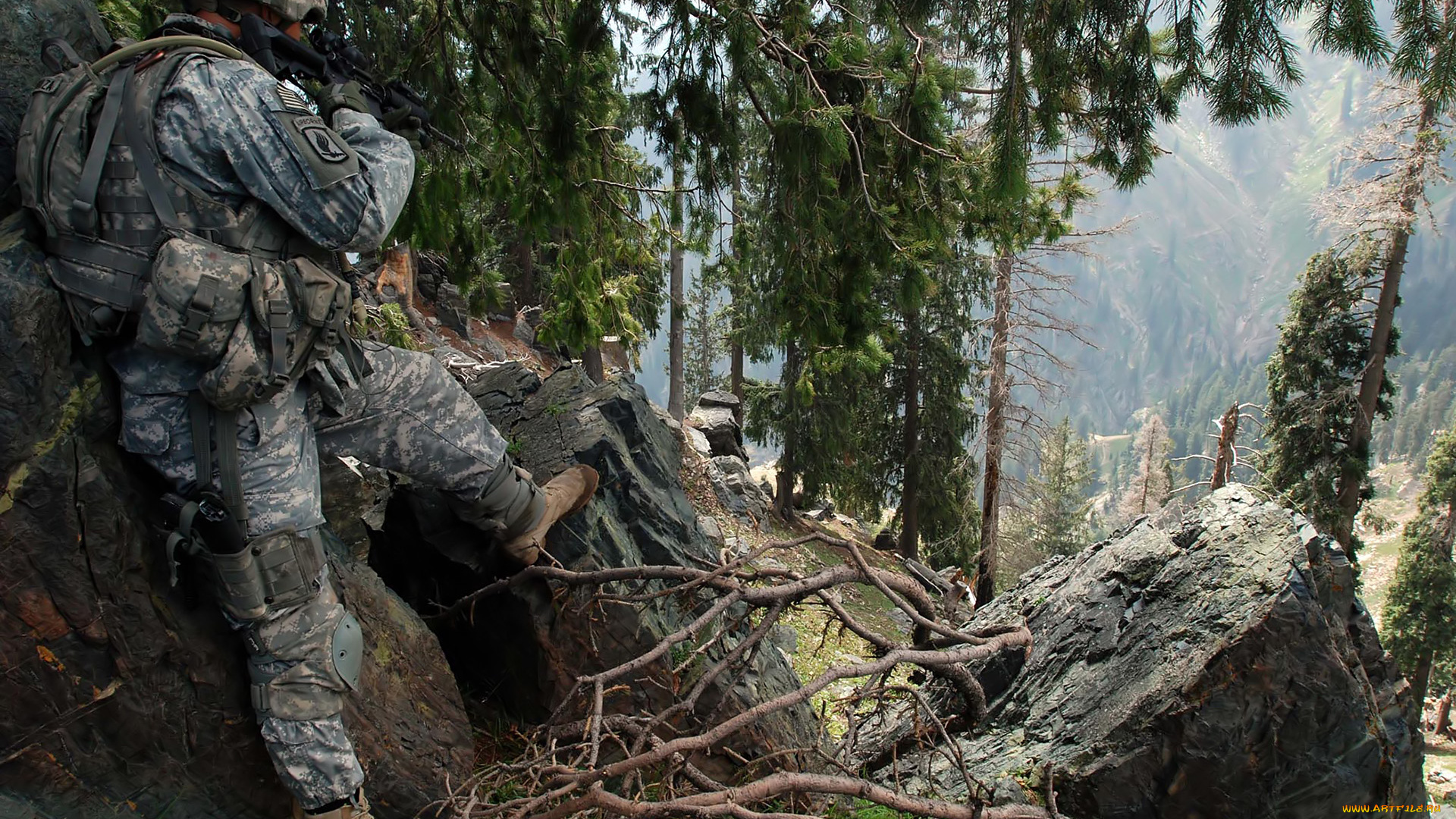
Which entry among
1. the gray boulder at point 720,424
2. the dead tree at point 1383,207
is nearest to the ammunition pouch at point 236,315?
the gray boulder at point 720,424

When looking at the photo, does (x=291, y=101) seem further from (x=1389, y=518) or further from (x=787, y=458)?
(x=1389, y=518)

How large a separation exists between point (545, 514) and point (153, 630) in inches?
63.7

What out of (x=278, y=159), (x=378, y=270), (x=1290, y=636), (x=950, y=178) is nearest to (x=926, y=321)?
(x=378, y=270)

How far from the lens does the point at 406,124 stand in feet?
10.7

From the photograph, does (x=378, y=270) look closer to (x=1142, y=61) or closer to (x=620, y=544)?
(x=620, y=544)

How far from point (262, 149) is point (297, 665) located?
180cm

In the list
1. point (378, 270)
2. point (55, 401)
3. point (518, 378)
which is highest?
point (378, 270)

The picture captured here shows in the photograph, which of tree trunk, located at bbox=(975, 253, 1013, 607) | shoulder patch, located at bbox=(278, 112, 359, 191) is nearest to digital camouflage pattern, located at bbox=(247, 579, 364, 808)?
shoulder patch, located at bbox=(278, 112, 359, 191)

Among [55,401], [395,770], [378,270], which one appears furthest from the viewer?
[378,270]

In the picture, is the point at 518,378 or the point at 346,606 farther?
the point at 518,378

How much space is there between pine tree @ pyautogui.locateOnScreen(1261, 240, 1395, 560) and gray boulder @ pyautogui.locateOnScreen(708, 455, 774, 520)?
12.6 m

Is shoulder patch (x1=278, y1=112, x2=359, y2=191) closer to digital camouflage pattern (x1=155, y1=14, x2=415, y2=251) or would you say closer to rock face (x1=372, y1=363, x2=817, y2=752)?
digital camouflage pattern (x1=155, y1=14, x2=415, y2=251)

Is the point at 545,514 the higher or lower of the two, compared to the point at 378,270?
lower

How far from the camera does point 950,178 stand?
15.1 ft
